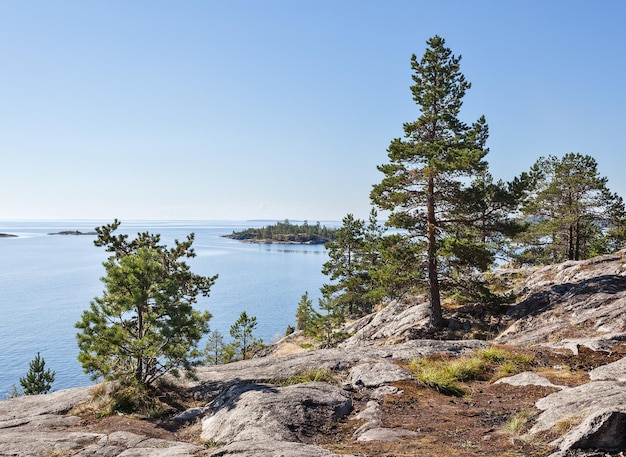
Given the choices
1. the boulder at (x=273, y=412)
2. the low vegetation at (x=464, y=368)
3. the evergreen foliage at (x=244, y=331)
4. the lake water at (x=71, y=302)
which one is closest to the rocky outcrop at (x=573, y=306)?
the low vegetation at (x=464, y=368)

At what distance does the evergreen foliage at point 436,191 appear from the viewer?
21.0 metres

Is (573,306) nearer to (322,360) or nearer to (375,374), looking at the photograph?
(375,374)

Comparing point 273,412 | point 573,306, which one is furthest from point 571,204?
point 273,412

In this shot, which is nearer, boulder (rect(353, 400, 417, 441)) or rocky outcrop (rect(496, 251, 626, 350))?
boulder (rect(353, 400, 417, 441))

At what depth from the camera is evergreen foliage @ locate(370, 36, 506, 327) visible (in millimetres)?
21000

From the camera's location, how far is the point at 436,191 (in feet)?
72.2

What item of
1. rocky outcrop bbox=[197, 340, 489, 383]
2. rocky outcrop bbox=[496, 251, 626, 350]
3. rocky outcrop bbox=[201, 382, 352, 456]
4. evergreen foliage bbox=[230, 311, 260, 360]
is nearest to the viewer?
rocky outcrop bbox=[201, 382, 352, 456]

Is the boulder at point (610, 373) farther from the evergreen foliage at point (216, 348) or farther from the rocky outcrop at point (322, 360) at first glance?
the evergreen foliage at point (216, 348)

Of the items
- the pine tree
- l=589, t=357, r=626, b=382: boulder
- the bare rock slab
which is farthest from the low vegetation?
the pine tree

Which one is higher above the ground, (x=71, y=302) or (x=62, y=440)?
(x=62, y=440)

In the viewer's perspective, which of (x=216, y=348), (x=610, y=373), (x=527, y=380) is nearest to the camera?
(x=610, y=373)

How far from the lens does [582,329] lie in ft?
52.1

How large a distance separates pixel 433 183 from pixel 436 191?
0.77m

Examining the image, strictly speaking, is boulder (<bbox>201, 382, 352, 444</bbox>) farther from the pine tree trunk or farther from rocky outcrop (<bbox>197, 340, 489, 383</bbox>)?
the pine tree trunk
